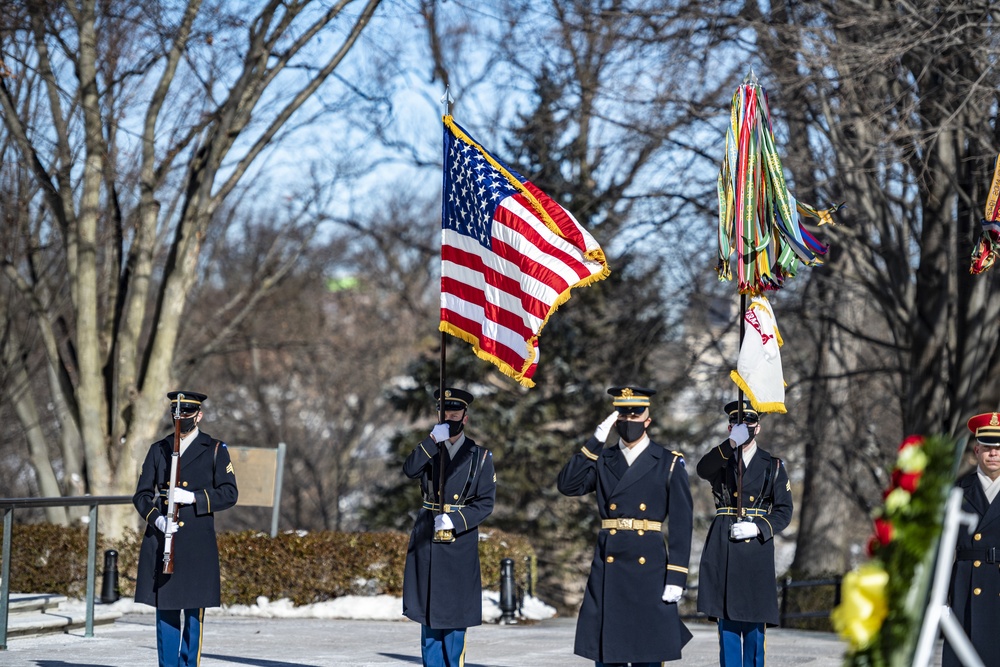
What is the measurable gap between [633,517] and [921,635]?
378cm

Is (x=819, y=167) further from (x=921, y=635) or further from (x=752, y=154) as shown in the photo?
(x=921, y=635)

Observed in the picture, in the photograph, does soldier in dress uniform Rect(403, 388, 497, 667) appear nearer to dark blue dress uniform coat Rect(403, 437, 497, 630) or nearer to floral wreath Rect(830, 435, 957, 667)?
dark blue dress uniform coat Rect(403, 437, 497, 630)

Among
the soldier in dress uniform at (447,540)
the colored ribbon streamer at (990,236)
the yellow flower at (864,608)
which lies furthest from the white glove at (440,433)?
the yellow flower at (864,608)

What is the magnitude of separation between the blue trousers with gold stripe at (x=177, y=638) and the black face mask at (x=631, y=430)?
10.4 feet

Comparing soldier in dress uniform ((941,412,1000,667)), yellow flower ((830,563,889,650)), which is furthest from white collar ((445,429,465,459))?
yellow flower ((830,563,889,650))

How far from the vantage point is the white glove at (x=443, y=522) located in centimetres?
828

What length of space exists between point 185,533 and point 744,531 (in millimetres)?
3744

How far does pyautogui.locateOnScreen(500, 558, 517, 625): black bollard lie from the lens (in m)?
13.7

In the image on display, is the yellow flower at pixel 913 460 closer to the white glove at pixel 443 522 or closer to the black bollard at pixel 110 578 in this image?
the white glove at pixel 443 522

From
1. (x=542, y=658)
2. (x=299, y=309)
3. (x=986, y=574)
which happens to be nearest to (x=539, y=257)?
(x=986, y=574)

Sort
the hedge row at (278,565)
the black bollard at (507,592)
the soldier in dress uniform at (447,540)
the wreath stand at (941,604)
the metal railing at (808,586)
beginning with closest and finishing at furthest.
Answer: the wreath stand at (941,604) → the soldier in dress uniform at (447,540) → the black bollard at (507,592) → the hedge row at (278,565) → the metal railing at (808,586)

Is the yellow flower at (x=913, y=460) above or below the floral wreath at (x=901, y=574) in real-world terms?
above

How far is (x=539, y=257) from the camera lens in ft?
27.4

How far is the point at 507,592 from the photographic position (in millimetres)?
13711
